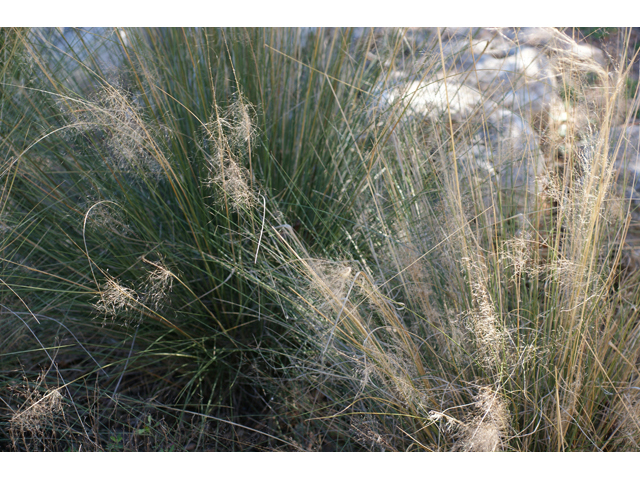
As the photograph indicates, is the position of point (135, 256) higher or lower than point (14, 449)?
higher

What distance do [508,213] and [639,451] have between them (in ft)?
2.19

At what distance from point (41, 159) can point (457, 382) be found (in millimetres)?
1387

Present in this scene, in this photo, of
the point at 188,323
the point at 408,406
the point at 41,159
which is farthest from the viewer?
the point at 41,159

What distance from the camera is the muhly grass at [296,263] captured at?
1088 mm

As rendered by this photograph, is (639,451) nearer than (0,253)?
Yes

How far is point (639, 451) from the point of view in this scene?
3.56 ft

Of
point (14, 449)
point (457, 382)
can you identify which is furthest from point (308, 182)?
point (14, 449)

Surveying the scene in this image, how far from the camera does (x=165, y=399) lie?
1.48 meters

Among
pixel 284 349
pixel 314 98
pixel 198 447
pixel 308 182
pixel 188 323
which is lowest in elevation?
pixel 198 447

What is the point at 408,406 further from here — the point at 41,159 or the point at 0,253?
the point at 41,159

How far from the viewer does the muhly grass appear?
3.57 ft

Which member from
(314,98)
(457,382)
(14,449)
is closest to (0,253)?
(14,449)

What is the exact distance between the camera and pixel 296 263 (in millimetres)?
1199

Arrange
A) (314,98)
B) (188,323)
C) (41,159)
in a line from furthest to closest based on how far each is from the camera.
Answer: (314,98) → (41,159) → (188,323)
